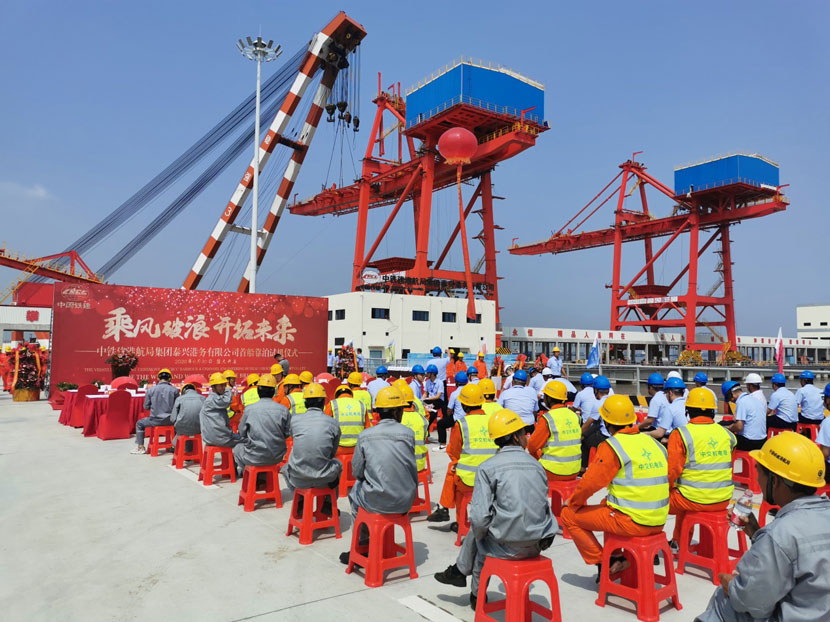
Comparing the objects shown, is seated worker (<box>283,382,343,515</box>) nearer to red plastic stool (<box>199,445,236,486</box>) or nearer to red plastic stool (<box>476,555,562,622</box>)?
red plastic stool (<box>476,555,562,622</box>)

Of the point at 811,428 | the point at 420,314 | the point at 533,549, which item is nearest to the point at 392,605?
the point at 533,549

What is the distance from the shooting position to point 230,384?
31.6 feet

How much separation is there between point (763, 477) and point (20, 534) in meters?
6.58

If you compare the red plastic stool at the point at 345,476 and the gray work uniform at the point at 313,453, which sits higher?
the gray work uniform at the point at 313,453

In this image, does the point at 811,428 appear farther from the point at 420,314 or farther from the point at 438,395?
the point at 420,314

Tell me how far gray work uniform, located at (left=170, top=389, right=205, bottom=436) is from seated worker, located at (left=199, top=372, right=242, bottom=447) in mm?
1025

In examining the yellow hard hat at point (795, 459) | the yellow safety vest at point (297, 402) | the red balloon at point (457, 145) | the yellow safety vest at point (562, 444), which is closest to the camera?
the yellow hard hat at point (795, 459)

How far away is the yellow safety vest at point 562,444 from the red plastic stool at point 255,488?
10.7 ft

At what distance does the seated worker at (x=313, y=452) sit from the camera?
5.14 metres

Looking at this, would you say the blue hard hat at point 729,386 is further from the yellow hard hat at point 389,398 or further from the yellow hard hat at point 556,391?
the yellow hard hat at point 389,398

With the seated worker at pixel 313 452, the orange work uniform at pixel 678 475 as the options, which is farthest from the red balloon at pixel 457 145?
the orange work uniform at pixel 678 475

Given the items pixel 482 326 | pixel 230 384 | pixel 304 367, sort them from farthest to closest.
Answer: pixel 482 326, pixel 304 367, pixel 230 384

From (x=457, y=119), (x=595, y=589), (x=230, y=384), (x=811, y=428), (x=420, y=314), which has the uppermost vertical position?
(x=457, y=119)

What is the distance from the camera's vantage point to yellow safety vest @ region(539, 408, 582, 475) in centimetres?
550
